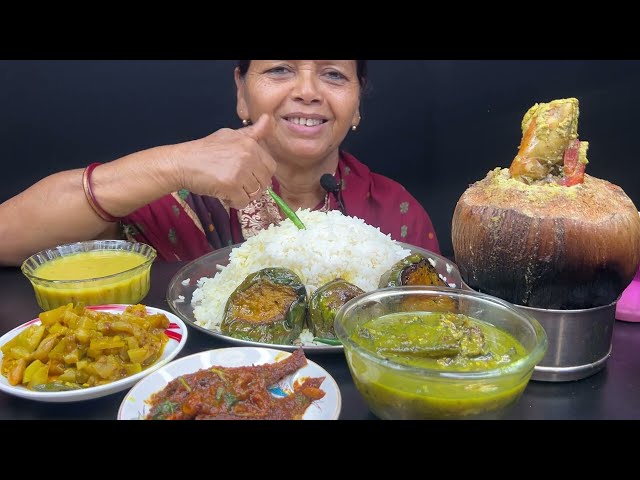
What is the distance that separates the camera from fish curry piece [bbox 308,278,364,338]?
1.81 metres

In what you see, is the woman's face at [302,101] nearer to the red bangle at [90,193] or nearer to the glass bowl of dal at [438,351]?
the red bangle at [90,193]

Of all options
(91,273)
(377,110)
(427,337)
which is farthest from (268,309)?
(377,110)

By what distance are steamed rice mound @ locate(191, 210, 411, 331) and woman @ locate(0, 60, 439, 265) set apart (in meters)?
0.43

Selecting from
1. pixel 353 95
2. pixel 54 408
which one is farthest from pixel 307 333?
pixel 353 95

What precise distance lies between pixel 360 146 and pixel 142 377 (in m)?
3.18

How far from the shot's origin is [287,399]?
148cm

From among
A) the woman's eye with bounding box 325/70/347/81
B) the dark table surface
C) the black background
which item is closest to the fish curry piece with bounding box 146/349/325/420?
the dark table surface

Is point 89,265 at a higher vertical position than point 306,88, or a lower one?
lower

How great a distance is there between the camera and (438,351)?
1.41 metres

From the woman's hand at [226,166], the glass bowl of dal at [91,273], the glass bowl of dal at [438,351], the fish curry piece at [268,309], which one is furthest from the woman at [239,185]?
the glass bowl of dal at [438,351]

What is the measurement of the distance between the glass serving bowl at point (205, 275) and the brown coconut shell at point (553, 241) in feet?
1.66

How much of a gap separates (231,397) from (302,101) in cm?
196

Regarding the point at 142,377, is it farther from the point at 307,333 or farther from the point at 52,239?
the point at 52,239

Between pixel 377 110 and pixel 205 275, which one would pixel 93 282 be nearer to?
pixel 205 275
